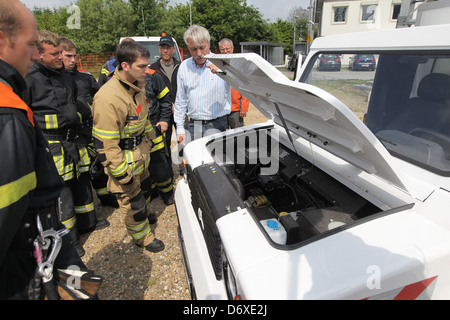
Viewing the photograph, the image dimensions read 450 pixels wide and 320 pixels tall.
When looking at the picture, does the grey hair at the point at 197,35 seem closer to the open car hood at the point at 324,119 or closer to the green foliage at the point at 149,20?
the open car hood at the point at 324,119

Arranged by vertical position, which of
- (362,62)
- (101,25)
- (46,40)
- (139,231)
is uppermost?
(101,25)

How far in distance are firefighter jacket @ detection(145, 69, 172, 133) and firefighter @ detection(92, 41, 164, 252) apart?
860 mm

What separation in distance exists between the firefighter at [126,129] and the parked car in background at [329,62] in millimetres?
1571

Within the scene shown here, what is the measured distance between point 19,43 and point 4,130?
0.37 metres

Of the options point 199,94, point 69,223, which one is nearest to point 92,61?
point 199,94

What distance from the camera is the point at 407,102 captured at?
1.58m

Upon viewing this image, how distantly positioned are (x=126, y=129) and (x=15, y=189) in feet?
4.71

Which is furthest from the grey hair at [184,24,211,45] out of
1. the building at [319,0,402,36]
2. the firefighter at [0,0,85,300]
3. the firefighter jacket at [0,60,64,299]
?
the building at [319,0,402,36]

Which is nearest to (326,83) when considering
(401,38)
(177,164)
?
(401,38)

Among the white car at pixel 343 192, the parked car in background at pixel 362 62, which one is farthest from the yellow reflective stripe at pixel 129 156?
the parked car in background at pixel 362 62

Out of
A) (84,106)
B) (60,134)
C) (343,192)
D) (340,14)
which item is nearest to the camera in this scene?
(343,192)

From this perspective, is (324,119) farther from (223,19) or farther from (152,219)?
(223,19)

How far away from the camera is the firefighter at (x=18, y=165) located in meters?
0.89

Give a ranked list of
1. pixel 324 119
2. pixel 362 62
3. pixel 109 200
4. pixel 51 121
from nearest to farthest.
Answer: pixel 324 119, pixel 362 62, pixel 51 121, pixel 109 200
